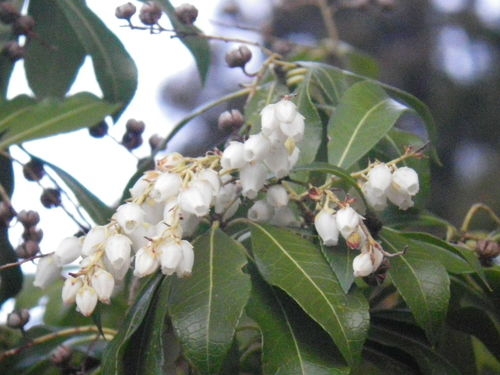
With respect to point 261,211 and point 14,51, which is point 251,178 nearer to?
point 261,211

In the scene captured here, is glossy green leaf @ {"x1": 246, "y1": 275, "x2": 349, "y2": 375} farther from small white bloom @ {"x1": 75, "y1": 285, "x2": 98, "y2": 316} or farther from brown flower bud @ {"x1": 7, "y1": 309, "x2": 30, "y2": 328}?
brown flower bud @ {"x1": 7, "y1": 309, "x2": 30, "y2": 328}

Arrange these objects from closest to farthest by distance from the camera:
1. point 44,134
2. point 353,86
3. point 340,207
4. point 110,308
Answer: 1. point 340,207
2. point 353,86
3. point 44,134
4. point 110,308

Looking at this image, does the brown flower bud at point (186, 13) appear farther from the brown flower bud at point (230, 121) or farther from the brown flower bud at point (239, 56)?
the brown flower bud at point (230, 121)

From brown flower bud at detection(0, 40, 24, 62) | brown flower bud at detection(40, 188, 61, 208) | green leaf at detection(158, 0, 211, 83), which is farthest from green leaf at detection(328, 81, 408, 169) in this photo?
brown flower bud at detection(0, 40, 24, 62)

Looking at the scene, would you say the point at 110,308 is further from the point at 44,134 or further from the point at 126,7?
the point at 126,7

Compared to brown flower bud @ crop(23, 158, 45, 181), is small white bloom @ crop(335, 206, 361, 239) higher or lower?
higher

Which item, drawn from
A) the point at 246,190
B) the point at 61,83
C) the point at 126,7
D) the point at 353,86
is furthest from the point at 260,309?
the point at 61,83
